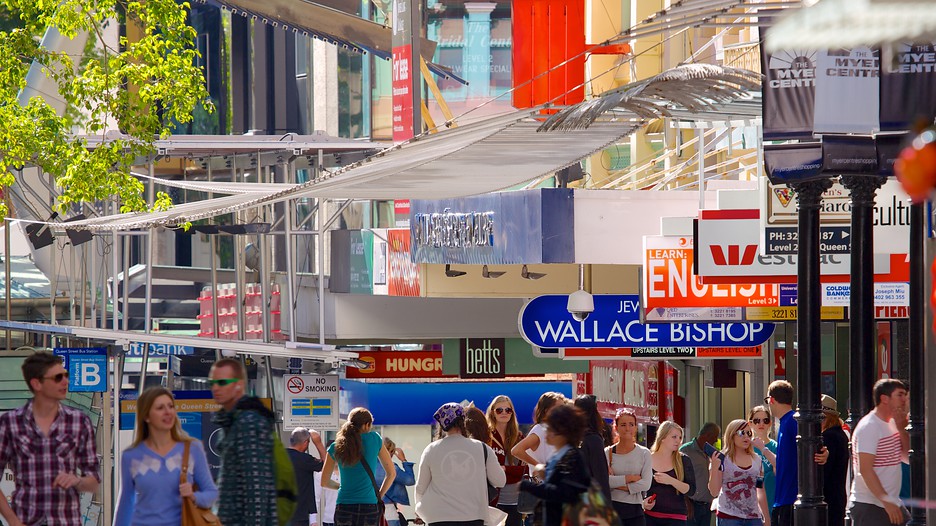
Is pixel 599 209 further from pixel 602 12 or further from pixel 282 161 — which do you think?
pixel 602 12

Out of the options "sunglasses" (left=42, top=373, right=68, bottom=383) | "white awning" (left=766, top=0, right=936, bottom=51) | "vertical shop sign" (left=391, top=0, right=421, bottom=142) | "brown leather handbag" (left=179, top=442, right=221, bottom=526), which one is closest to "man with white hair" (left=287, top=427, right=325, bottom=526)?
"sunglasses" (left=42, top=373, right=68, bottom=383)

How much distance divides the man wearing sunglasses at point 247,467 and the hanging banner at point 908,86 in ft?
15.5

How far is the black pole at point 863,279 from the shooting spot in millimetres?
12625

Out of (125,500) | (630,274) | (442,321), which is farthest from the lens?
(442,321)

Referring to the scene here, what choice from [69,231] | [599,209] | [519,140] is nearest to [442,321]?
[69,231]

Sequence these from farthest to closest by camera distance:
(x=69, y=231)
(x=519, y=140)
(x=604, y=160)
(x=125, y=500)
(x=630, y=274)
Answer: (x=604, y=160)
(x=630, y=274)
(x=69, y=231)
(x=519, y=140)
(x=125, y=500)

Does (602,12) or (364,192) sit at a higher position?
(602,12)

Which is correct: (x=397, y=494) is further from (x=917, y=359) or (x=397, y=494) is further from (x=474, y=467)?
(x=917, y=359)

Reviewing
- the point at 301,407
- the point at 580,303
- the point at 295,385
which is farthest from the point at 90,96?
the point at 301,407

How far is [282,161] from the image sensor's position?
936 inches

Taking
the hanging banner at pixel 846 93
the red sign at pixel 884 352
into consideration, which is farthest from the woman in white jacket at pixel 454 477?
the red sign at pixel 884 352

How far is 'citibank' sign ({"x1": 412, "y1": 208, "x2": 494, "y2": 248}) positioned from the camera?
19.8 meters

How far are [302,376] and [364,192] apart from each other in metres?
9.48

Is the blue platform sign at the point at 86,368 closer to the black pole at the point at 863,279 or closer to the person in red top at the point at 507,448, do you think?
the person in red top at the point at 507,448
